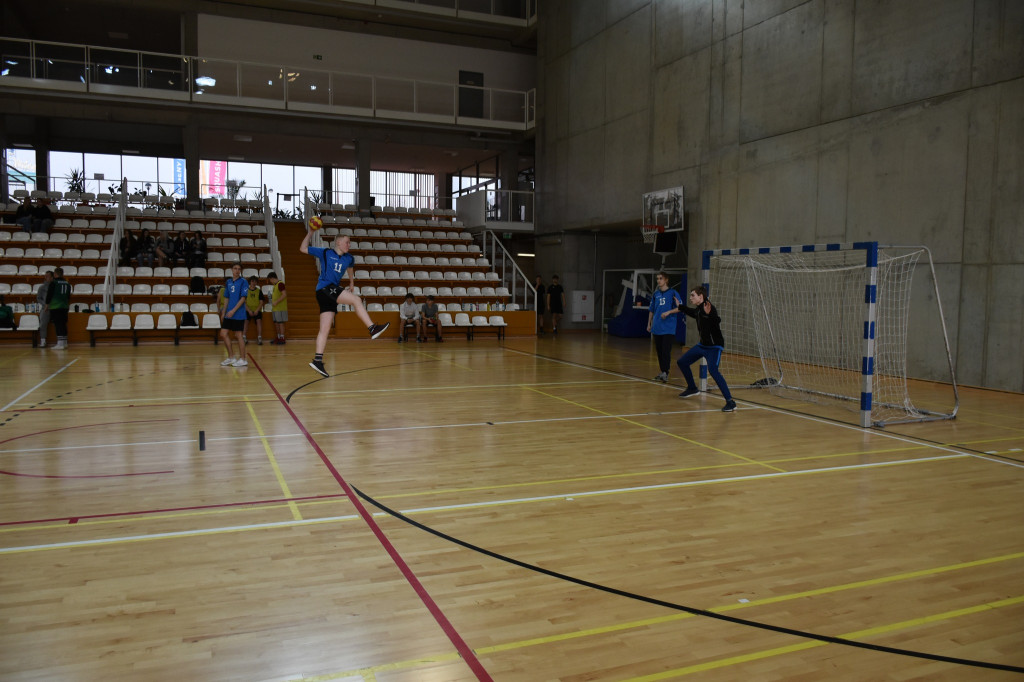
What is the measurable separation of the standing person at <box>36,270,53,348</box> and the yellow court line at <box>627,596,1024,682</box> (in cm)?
1573

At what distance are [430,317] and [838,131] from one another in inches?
384

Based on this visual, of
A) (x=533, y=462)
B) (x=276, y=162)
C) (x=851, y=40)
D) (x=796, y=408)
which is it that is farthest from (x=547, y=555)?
(x=276, y=162)

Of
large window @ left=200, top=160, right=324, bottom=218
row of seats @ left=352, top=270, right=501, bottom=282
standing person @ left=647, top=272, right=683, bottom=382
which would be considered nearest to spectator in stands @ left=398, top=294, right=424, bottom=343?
row of seats @ left=352, top=270, right=501, bottom=282

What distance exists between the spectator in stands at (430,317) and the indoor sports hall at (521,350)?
21 centimetres

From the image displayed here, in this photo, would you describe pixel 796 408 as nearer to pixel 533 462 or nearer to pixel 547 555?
pixel 533 462

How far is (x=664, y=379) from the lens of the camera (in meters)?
11.5

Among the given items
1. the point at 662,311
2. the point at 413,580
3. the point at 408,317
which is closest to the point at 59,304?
the point at 408,317

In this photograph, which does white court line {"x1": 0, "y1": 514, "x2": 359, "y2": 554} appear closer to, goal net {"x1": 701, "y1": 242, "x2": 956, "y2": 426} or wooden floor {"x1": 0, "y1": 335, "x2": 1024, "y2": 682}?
wooden floor {"x1": 0, "y1": 335, "x2": 1024, "y2": 682}

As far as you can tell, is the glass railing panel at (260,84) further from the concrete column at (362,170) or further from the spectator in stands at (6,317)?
the spectator in stands at (6,317)

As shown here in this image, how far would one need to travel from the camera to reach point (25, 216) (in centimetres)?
1947

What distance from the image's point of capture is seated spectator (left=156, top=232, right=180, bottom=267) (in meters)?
19.0

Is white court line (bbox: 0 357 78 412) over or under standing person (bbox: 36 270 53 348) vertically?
under

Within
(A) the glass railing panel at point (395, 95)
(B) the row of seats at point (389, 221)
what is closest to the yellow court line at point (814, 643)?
(B) the row of seats at point (389, 221)

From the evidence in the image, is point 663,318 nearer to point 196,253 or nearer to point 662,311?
point 662,311
